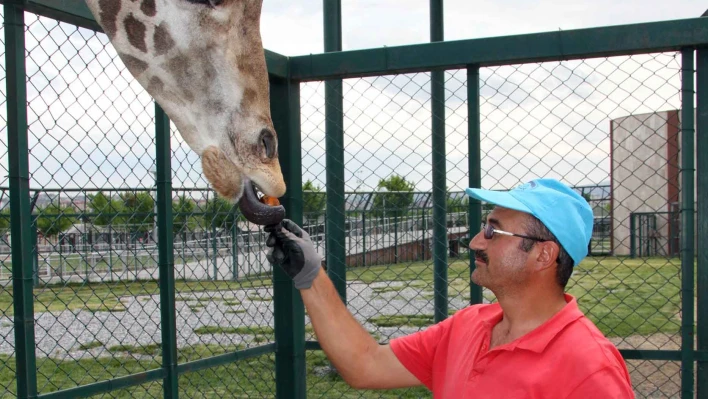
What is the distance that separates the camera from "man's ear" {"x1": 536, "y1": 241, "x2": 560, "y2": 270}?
7.55 ft

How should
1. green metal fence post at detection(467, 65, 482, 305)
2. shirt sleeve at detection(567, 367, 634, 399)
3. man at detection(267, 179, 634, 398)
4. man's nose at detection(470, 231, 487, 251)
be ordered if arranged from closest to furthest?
shirt sleeve at detection(567, 367, 634, 399) < man at detection(267, 179, 634, 398) < man's nose at detection(470, 231, 487, 251) < green metal fence post at detection(467, 65, 482, 305)

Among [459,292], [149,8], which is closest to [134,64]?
[149,8]

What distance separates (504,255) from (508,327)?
26cm

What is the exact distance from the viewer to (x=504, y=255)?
234 centimetres

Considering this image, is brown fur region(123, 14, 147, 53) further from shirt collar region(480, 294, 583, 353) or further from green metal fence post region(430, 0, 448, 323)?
green metal fence post region(430, 0, 448, 323)

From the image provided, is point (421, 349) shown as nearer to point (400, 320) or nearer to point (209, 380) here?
point (209, 380)

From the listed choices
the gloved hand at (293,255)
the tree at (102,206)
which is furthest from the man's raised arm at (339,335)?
the tree at (102,206)

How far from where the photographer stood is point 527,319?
2355 millimetres

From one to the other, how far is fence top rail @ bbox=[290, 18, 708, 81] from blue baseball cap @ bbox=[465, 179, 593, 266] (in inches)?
54.9

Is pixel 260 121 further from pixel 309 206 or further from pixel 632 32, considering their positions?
pixel 309 206

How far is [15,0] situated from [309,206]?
30.1ft

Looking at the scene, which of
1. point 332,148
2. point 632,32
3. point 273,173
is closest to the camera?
point 273,173

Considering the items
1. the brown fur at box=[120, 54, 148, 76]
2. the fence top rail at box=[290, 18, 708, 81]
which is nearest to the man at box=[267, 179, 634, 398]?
the brown fur at box=[120, 54, 148, 76]

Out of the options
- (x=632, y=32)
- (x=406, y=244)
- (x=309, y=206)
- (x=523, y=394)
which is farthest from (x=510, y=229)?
(x=406, y=244)
